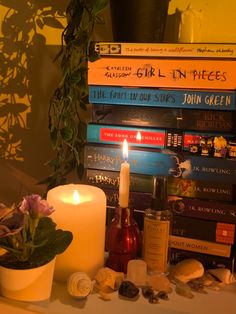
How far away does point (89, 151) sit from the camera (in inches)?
27.9

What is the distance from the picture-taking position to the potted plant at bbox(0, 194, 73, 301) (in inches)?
20.5

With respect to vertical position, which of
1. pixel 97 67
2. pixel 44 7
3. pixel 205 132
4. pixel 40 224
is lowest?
pixel 40 224

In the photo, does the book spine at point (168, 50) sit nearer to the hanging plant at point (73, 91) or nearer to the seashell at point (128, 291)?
the hanging plant at point (73, 91)

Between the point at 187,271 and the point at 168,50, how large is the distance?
14.2 inches

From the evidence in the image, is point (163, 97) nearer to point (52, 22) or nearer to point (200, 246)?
point (200, 246)

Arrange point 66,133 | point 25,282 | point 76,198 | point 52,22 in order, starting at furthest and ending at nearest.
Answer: point 52,22
point 66,133
point 76,198
point 25,282

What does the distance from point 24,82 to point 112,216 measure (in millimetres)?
427

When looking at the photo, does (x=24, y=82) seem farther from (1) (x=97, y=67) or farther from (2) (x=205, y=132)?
(2) (x=205, y=132)

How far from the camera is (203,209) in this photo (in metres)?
0.66

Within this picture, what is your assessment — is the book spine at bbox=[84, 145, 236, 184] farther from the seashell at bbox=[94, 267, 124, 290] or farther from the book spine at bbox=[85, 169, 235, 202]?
the seashell at bbox=[94, 267, 124, 290]

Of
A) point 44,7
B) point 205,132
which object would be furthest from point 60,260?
point 44,7

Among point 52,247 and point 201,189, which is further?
point 201,189

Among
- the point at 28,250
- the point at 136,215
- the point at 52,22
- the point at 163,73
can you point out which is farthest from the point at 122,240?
the point at 52,22

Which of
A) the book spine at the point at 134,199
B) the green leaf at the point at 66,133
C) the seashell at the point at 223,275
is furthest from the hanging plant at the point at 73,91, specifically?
the seashell at the point at 223,275
